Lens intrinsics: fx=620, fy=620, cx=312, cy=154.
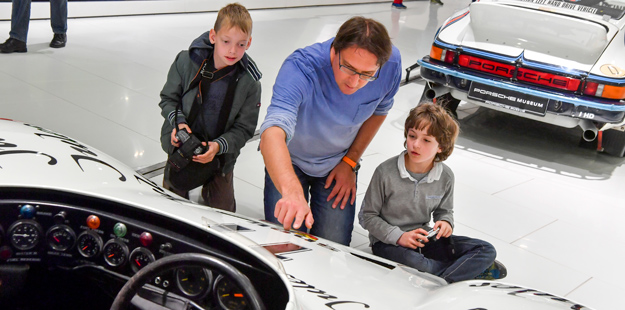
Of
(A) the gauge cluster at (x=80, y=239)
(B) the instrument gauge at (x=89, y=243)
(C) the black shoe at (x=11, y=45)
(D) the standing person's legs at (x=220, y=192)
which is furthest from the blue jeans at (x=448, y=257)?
(C) the black shoe at (x=11, y=45)

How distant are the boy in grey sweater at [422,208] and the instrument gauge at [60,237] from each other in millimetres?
1527

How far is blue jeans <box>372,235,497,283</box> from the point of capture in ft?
9.54

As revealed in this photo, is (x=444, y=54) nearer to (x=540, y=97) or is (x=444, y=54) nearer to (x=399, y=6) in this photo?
(x=540, y=97)

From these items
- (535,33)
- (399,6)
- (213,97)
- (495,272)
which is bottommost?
(495,272)

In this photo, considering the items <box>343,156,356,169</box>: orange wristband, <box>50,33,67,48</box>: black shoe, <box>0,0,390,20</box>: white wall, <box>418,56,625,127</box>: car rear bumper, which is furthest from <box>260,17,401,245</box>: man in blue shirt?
<box>0,0,390,20</box>: white wall

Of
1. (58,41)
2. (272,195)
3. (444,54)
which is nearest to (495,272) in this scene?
(272,195)

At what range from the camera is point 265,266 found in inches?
66.0

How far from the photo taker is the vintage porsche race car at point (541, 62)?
4.92 meters

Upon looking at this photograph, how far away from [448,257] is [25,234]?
76.4 inches

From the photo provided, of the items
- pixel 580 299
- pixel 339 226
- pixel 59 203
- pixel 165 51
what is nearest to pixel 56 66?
pixel 165 51

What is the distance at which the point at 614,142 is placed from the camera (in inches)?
221

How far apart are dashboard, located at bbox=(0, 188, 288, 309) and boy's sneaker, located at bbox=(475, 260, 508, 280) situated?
1.81 meters

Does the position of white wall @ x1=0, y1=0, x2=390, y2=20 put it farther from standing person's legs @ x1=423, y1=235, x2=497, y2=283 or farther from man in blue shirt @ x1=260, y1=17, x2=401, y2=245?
standing person's legs @ x1=423, y1=235, x2=497, y2=283

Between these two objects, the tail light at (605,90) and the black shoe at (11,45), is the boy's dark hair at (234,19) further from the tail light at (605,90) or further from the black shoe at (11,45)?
the black shoe at (11,45)
